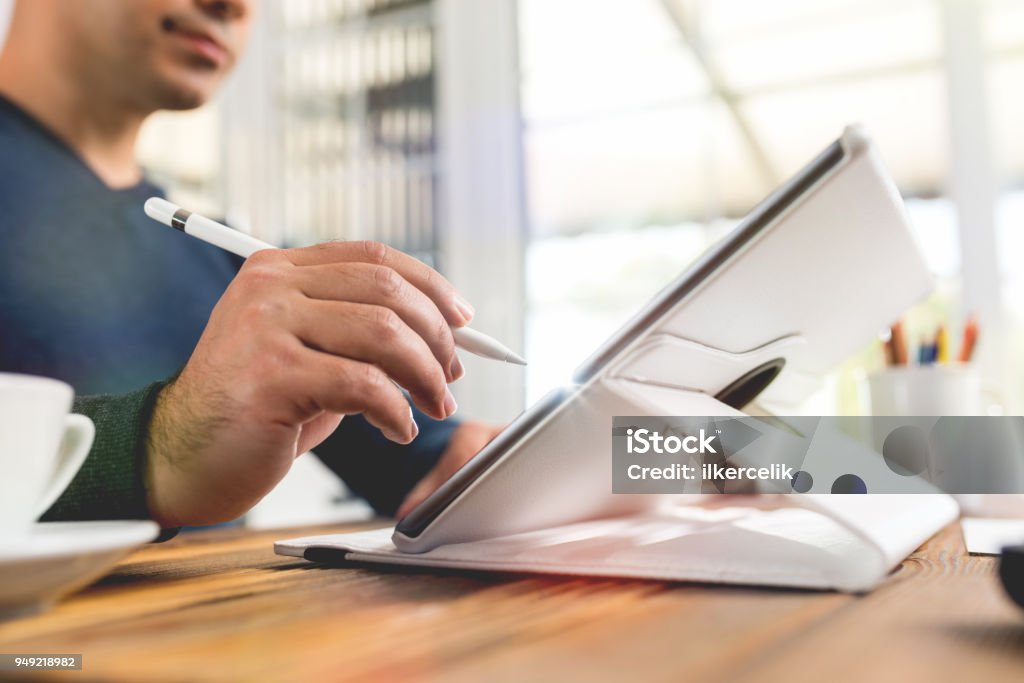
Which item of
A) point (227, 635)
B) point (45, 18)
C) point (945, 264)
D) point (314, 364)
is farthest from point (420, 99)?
point (227, 635)

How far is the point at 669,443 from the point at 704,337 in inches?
2.2

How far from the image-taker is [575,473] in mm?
386

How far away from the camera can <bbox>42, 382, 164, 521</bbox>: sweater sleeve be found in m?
0.43

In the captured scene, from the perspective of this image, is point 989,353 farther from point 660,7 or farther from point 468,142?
point 468,142

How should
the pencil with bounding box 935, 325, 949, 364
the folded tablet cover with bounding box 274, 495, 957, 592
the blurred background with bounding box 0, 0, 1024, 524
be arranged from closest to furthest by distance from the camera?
the folded tablet cover with bounding box 274, 495, 957, 592 → the pencil with bounding box 935, 325, 949, 364 → the blurred background with bounding box 0, 0, 1024, 524

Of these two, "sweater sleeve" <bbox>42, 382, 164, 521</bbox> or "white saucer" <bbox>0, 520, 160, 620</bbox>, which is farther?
"sweater sleeve" <bbox>42, 382, 164, 521</bbox>

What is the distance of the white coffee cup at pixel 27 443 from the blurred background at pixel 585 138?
1.20 metres

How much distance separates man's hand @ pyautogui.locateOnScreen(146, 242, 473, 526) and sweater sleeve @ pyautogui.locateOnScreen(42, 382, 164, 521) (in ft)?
0.04

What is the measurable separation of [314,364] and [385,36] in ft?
6.26

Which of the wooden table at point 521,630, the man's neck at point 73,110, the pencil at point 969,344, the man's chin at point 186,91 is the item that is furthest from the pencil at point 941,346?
the man's neck at point 73,110

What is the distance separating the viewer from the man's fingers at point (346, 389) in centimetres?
39

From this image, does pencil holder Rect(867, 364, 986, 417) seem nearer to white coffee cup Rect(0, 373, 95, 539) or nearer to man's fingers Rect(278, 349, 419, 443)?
man's fingers Rect(278, 349, 419, 443)

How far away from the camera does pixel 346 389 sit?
39 cm

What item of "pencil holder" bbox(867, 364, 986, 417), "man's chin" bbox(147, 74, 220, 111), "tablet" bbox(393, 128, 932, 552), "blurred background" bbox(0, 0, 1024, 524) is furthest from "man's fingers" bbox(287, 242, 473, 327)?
"blurred background" bbox(0, 0, 1024, 524)
